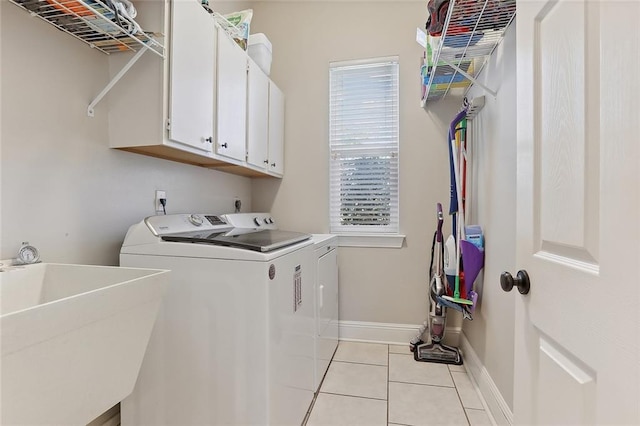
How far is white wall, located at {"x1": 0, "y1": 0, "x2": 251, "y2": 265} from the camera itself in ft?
3.55

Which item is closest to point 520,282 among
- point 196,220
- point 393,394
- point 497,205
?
point 497,205

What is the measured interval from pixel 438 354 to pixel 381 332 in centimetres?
49

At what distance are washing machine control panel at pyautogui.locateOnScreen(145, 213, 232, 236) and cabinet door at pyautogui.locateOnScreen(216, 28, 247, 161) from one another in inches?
15.9

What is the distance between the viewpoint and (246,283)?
1257mm

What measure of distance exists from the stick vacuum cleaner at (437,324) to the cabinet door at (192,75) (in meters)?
1.66

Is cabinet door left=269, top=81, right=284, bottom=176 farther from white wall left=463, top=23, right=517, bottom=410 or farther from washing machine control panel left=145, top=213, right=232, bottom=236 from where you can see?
white wall left=463, top=23, right=517, bottom=410

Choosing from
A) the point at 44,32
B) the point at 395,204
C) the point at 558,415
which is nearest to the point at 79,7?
the point at 44,32

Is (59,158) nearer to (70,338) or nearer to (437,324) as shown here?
(70,338)

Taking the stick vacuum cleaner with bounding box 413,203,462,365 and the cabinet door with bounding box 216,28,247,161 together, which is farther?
the stick vacuum cleaner with bounding box 413,203,462,365

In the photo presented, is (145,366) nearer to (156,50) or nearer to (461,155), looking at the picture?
(156,50)

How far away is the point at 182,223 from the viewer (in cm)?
164

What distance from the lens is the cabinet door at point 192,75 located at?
4.55ft

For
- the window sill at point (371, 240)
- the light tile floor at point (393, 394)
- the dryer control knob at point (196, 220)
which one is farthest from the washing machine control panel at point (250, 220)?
the light tile floor at point (393, 394)

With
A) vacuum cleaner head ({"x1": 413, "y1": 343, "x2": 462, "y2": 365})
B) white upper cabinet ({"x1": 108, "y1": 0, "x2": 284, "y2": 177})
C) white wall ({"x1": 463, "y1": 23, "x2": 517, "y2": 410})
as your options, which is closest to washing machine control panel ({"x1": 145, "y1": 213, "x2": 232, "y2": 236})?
white upper cabinet ({"x1": 108, "y1": 0, "x2": 284, "y2": 177})
